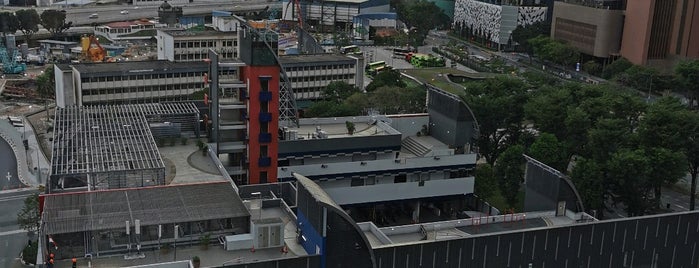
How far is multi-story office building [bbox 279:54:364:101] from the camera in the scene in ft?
193

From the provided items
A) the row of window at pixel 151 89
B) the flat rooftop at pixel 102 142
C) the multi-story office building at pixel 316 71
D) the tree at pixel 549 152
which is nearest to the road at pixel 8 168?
the row of window at pixel 151 89

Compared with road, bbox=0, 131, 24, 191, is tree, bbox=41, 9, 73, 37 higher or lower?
higher

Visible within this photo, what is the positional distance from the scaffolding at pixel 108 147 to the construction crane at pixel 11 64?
148 feet

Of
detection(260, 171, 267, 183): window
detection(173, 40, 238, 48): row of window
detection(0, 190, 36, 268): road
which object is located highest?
detection(173, 40, 238, 48): row of window

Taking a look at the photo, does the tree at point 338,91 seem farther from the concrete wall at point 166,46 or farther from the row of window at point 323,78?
the concrete wall at point 166,46

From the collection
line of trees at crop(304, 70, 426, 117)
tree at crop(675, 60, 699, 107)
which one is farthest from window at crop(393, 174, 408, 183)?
tree at crop(675, 60, 699, 107)

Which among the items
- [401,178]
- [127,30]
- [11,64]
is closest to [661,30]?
[401,178]

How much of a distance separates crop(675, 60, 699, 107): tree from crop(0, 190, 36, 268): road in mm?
53409

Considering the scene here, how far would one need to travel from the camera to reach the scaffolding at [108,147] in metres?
25.4

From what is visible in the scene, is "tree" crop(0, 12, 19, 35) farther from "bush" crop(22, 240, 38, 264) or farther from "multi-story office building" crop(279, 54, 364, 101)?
"bush" crop(22, 240, 38, 264)

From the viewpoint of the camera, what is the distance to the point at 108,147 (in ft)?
94.2

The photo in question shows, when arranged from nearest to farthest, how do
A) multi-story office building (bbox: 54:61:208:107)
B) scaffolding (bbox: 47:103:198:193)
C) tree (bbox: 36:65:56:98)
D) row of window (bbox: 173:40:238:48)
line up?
scaffolding (bbox: 47:103:198:193), multi-story office building (bbox: 54:61:208:107), tree (bbox: 36:65:56:98), row of window (bbox: 173:40:238:48)

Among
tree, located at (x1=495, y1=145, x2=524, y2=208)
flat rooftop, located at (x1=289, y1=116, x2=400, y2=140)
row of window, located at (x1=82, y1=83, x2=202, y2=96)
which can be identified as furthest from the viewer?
row of window, located at (x1=82, y1=83, x2=202, y2=96)

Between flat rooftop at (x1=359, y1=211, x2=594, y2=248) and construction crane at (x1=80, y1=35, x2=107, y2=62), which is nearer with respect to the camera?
flat rooftop at (x1=359, y1=211, x2=594, y2=248)
